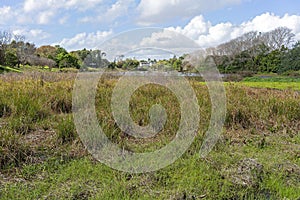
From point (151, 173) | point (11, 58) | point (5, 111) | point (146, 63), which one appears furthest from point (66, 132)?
point (11, 58)

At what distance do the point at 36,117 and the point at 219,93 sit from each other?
13.8 ft

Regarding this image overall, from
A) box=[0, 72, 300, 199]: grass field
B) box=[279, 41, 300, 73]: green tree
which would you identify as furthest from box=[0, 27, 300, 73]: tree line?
box=[0, 72, 300, 199]: grass field

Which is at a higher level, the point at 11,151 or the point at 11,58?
the point at 11,58

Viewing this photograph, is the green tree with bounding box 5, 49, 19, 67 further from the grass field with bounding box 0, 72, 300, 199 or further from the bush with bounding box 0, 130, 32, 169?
the bush with bounding box 0, 130, 32, 169

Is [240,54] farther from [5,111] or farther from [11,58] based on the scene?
[5,111]

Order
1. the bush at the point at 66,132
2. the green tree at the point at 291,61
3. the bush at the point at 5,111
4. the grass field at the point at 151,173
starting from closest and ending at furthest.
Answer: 1. the grass field at the point at 151,173
2. the bush at the point at 66,132
3. the bush at the point at 5,111
4. the green tree at the point at 291,61

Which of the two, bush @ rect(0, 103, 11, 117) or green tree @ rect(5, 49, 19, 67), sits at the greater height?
green tree @ rect(5, 49, 19, 67)

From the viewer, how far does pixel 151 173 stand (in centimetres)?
298

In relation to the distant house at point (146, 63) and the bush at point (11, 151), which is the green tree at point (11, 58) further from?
the bush at point (11, 151)

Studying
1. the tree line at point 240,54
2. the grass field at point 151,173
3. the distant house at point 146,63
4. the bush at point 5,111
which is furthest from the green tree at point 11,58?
the bush at point 5,111

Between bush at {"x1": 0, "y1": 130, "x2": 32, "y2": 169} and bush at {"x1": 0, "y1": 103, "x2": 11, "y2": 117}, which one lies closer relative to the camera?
bush at {"x1": 0, "y1": 130, "x2": 32, "y2": 169}

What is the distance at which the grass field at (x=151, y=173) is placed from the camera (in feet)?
8.61

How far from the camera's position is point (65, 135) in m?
3.81

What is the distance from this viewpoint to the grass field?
2.62m
